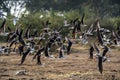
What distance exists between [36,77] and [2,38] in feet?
40.6

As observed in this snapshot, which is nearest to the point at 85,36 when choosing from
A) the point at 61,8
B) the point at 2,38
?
the point at 2,38

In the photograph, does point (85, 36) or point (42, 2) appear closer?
point (85, 36)

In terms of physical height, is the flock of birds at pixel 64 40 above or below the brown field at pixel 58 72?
above

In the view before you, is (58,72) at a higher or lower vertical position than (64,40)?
lower

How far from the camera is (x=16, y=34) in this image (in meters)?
10.4

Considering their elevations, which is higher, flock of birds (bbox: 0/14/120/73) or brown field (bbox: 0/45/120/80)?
flock of birds (bbox: 0/14/120/73)

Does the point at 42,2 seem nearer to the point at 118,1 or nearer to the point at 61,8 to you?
the point at 61,8

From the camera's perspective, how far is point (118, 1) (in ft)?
152

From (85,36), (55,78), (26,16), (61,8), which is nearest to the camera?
(55,78)

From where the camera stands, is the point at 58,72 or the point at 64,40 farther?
the point at 64,40

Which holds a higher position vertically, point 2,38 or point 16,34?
point 16,34

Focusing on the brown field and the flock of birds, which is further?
the brown field

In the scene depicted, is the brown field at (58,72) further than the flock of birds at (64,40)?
Yes

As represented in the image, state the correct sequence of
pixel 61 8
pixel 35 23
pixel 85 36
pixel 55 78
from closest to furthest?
1. pixel 55 78
2. pixel 85 36
3. pixel 35 23
4. pixel 61 8
